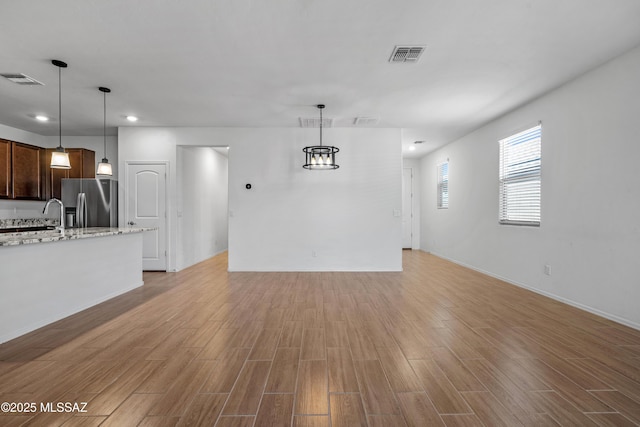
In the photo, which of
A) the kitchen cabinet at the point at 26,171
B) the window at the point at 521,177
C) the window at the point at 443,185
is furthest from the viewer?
the window at the point at 443,185

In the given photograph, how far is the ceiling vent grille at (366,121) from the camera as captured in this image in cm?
515

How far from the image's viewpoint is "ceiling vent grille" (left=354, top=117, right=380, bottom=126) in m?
5.15

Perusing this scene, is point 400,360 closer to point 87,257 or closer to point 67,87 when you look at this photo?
point 87,257

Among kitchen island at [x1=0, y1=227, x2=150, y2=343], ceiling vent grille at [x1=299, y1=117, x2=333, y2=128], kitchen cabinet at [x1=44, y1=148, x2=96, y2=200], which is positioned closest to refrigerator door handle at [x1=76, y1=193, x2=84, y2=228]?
kitchen cabinet at [x1=44, y1=148, x2=96, y2=200]

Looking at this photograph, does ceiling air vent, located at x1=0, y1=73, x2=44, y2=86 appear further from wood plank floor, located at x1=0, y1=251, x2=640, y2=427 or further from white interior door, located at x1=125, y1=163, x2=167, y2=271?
wood plank floor, located at x1=0, y1=251, x2=640, y2=427

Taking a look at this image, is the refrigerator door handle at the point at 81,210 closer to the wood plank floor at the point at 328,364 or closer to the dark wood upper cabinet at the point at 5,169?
the dark wood upper cabinet at the point at 5,169

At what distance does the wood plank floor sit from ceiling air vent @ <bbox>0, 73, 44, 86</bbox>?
298 cm

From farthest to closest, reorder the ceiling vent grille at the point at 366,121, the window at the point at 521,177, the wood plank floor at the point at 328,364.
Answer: the ceiling vent grille at the point at 366,121 < the window at the point at 521,177 < the wood plank floor at the point at 328,364

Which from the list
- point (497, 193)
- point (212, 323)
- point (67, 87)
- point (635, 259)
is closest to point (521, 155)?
point (497, 193)

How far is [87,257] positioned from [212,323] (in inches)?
76.0

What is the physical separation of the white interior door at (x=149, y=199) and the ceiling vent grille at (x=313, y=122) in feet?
9.48

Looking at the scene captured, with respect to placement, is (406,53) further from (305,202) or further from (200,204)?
(200,204)

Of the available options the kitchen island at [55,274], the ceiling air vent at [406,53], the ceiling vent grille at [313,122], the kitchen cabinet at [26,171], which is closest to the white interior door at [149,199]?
the kitchen island at [55,274]

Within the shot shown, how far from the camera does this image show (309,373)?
6.94ft
